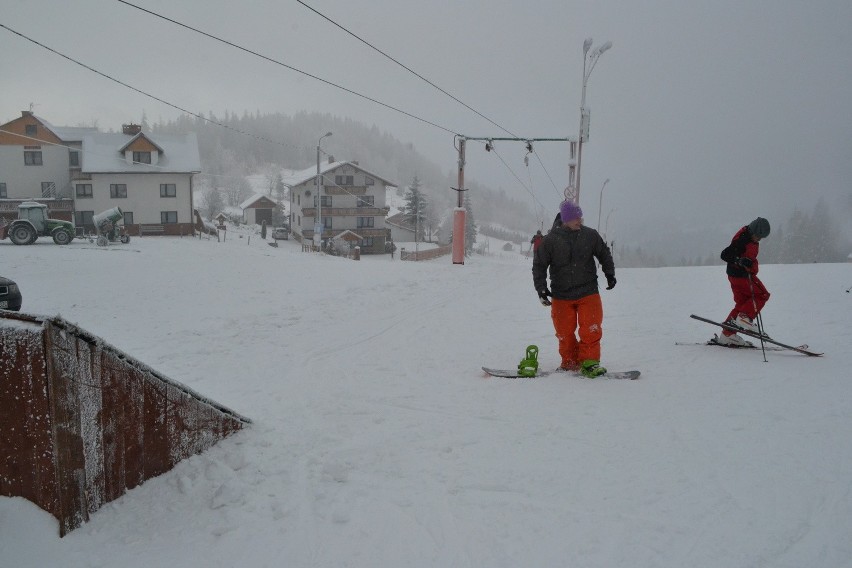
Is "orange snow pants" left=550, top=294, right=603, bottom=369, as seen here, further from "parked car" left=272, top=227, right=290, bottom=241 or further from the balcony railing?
"parked car" left=272, top=227, right=290, bottom=241

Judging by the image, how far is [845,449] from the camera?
3479 mm

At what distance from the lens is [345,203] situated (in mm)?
53969

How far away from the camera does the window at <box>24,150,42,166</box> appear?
36.4 metres

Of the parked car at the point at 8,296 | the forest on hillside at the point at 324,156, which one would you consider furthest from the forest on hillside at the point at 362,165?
the parked car at the point at 8,296

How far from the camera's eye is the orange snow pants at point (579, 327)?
556 cm

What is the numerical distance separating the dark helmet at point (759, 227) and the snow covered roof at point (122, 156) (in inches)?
1396

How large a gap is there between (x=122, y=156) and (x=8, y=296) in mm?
32867

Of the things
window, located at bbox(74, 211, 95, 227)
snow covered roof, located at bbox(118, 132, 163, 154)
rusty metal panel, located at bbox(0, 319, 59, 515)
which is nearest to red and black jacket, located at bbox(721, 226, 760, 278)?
rusty metal panel, located at bbox(0, 319, 59, 515)

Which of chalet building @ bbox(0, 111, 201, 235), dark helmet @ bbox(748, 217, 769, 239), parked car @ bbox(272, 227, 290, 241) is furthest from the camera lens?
parked car @ bbox(272, 227, 290, 241)

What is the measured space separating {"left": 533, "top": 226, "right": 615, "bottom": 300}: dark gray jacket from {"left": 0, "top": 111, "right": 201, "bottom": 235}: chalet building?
36330 millimetres

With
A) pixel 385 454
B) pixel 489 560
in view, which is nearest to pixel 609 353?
pixel 385 454

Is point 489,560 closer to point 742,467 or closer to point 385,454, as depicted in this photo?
point 385,454

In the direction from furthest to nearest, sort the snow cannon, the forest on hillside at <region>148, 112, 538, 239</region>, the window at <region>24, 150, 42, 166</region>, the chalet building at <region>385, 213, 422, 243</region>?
the forest on hillside at <region>148, 112, 538, 239</region> → the chalet building at <region>385, 213, 422, 243</region> → the window at <region>24, 150, 42, 166</region> → the snow cannon

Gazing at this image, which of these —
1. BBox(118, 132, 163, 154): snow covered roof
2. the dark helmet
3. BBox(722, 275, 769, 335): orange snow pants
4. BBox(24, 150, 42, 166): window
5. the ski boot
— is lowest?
the ski boot
